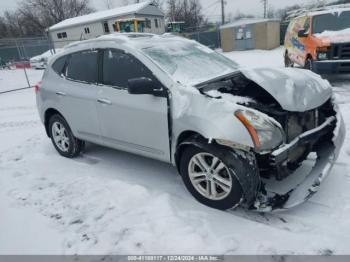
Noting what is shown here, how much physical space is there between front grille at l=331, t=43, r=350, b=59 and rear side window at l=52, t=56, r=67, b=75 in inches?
255

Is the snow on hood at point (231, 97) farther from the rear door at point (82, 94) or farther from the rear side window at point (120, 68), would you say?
the rear door at point (82, 94)

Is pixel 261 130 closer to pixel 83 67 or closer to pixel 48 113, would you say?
pixel 83 67

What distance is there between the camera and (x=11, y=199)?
3.84m

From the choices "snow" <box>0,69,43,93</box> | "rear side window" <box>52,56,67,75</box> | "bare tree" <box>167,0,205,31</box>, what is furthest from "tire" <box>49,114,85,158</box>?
"bare tree" <box>167,0,205,31</box>

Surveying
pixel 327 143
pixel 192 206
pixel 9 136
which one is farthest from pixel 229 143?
pixel 9 136

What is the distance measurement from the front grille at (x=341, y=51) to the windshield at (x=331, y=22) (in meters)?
1.06

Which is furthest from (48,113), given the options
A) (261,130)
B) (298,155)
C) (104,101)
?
(298,155)

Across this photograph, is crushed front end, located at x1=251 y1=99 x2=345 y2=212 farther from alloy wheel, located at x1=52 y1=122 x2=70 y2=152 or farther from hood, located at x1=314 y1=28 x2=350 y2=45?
hood, located at x1=314 y1=28 x2=350 y2=45

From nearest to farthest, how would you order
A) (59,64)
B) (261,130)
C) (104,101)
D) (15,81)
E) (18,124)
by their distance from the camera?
1. (261,130)
2. (104,101)
3. (59,64)
4. (18,124)
5. (15,81)

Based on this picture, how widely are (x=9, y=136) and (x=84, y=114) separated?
3.13 meters

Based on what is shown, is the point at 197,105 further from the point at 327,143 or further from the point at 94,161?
the point at 94,161

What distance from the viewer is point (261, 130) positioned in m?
2.74

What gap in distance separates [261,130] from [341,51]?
6363mm

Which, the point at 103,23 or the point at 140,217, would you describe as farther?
the point at 103,23
